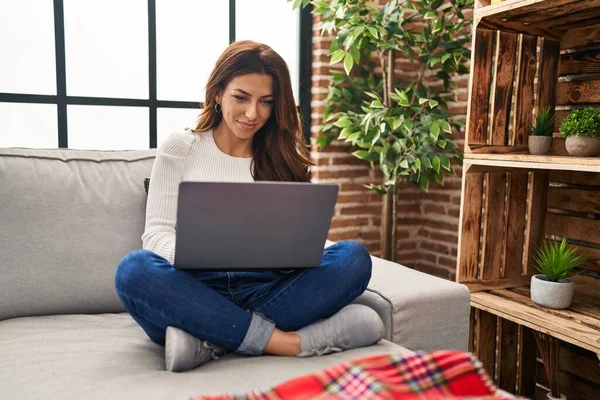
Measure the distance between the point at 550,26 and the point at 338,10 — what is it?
857 mm

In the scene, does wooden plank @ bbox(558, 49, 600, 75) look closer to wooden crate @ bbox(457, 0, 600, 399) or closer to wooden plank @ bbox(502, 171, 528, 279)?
wooden crate @ bbox(457, 0, 600, 399)

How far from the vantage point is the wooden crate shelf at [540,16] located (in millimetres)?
1551

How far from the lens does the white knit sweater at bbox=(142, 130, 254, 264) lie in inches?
54.6

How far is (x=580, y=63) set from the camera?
179 cm

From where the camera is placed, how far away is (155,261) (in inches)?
47.3

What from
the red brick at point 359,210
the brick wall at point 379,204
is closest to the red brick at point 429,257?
the brick wall at point 379,204

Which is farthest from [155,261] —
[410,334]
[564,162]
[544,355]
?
[544,355]

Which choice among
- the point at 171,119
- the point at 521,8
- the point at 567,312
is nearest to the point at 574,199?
the point at 567,312

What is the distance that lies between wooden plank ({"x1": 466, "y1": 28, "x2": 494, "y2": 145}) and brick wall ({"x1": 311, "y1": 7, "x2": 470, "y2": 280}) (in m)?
0.95

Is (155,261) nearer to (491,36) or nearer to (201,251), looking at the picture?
(201,251)

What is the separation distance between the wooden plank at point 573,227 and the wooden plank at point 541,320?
33 centimetres

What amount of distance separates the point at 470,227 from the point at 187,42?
153 cm

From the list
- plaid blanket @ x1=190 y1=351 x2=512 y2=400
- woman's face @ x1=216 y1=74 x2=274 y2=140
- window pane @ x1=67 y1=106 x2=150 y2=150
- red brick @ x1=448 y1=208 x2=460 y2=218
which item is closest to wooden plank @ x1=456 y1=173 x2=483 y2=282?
woman's face @ x1=216 y1=74 x2=274 y2=140

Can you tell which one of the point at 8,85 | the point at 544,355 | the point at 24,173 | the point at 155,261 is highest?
the point at 8,85
